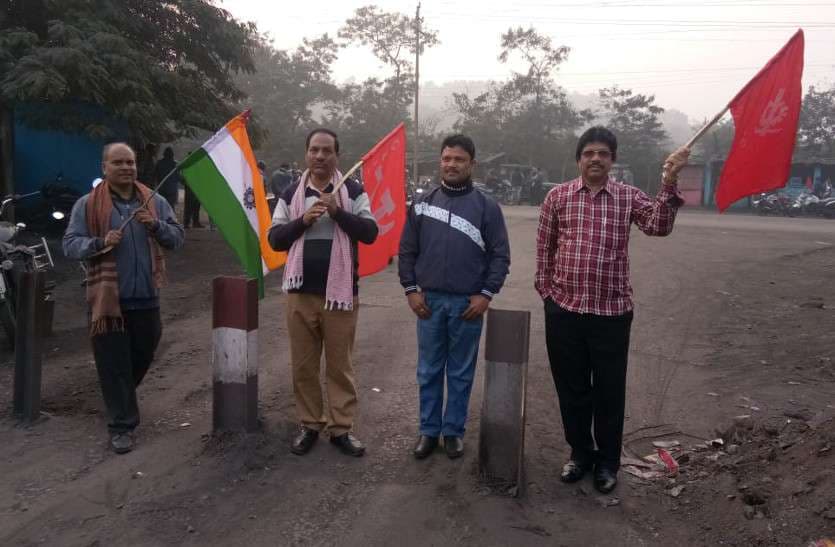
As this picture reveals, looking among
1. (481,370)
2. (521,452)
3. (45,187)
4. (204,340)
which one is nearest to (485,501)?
(521,452)

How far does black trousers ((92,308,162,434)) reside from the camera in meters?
4.32

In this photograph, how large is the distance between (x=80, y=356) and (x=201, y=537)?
3.82 meters

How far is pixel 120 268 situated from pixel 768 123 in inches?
148

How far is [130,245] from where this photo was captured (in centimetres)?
430

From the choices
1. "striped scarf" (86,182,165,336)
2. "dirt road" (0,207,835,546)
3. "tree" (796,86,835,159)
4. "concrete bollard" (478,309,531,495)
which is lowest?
"dirt road" (0,207,835,546)

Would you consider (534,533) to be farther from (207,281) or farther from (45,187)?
(45,187)

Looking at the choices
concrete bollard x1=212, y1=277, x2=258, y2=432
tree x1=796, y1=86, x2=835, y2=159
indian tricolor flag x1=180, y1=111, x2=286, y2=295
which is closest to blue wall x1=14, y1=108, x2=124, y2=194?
indian tricolor flag x1=180, y1=111, x2=286, y2=295

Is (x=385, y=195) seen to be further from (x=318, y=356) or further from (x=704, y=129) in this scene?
(x=704, y=129)

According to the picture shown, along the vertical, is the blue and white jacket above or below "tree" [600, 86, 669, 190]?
below

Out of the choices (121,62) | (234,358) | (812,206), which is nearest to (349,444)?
(234,358)

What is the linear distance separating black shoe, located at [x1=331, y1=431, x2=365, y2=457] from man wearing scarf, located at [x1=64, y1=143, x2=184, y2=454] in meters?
1.26

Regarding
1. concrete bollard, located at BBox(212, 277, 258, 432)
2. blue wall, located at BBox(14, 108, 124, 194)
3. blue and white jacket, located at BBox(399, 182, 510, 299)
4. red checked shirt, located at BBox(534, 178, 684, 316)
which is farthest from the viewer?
blue wall, located at BBox(14, 108, 124, 194)

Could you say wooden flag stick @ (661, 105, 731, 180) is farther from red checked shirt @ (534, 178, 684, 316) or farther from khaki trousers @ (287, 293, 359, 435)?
khaki trousers @ (287, 293, 359, 435)

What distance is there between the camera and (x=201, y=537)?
3299 mm
